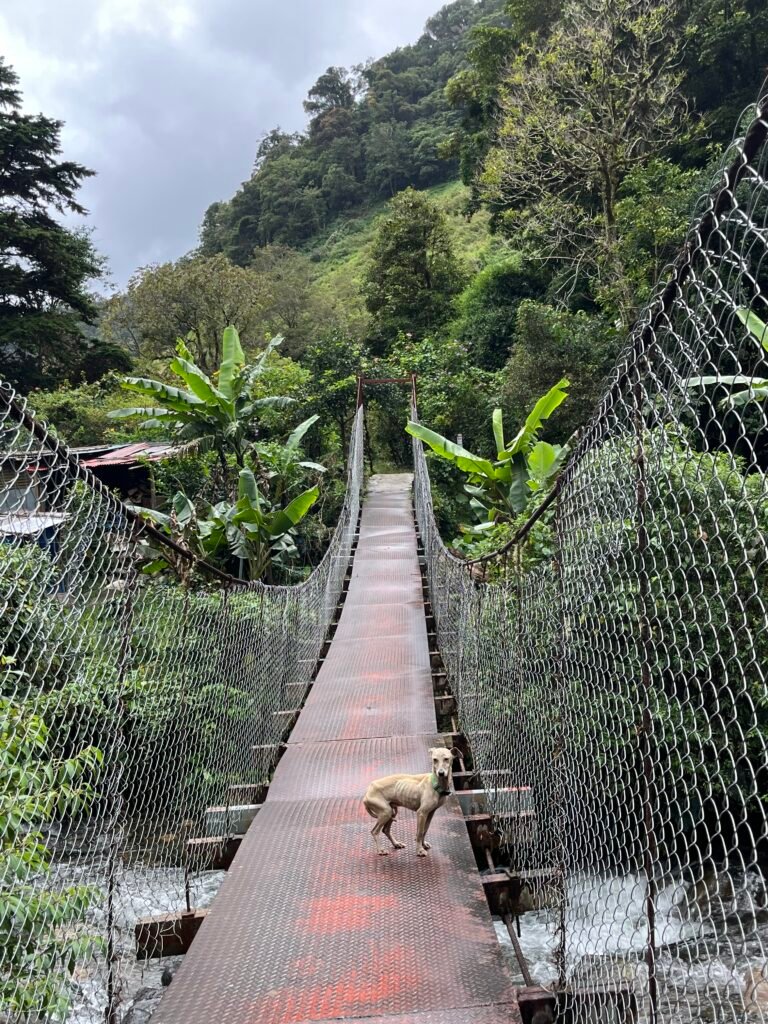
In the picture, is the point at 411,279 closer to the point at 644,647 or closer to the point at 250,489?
the point at 250,489

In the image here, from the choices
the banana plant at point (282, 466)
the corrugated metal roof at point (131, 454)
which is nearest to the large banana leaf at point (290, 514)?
the banana plant at point (282, 466)

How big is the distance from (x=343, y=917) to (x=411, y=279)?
15.5 meters

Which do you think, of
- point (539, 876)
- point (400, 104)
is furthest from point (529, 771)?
point (400, 104)

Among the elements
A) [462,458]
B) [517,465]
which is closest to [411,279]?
[462,458]

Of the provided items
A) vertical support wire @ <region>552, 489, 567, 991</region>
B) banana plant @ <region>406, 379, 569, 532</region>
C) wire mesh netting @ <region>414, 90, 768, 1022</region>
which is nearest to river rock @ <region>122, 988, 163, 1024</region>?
wire mesh netting @ <region>414, 90, 768, 1022</region>

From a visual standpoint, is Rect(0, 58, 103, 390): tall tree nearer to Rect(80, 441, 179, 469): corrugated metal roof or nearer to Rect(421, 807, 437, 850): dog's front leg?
Rect(80, 441, 179, 469): corrugated metal roof

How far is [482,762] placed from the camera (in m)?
2.87

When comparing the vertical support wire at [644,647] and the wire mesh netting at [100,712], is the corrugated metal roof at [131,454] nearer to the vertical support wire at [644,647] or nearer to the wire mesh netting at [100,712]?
the wire mesh netting at [100,712]

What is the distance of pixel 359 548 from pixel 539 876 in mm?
6651

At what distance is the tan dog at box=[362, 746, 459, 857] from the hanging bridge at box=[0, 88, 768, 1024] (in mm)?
108

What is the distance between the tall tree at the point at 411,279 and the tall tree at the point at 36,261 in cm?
603

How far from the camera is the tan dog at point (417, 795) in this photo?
2.16 meters

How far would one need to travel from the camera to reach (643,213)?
8.89m

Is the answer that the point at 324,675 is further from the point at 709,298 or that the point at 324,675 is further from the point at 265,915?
the point at 709,298
